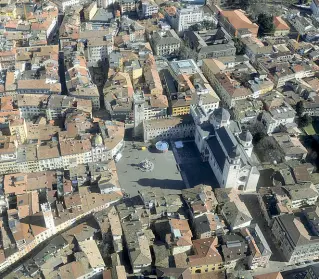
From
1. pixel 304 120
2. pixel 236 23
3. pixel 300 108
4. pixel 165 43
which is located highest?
pixel 236 23

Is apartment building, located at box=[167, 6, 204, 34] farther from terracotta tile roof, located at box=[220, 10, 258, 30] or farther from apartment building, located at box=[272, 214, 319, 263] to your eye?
apartment building, located at box=[272, 214, 319, 263]

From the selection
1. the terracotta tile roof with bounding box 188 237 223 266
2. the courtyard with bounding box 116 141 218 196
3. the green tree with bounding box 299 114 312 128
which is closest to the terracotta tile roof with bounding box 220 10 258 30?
the green tree with bounding box 299 114 312 128

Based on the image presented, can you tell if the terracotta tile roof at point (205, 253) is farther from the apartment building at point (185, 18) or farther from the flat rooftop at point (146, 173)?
the apartment building at point (185, 18)

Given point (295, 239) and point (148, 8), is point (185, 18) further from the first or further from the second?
point (295, 239)

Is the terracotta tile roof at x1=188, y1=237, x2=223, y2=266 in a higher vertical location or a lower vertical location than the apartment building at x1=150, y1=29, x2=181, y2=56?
lower

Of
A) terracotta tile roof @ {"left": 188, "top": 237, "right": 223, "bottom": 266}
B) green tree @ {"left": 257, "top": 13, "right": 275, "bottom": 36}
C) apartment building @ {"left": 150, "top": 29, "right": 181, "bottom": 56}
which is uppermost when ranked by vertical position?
green tree @ {"left": 257, "top": 13, "right": 275, "bottom": 36}

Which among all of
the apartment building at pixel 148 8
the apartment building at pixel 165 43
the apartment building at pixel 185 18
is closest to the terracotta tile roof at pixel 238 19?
the apartment building at pixel 185 18

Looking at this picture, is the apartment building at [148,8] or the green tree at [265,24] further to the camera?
the apartment building at [148,8]

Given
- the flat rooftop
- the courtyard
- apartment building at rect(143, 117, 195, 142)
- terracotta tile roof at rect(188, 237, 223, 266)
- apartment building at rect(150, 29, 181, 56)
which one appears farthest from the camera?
apartment building at rect(150, 29, 181, 56)

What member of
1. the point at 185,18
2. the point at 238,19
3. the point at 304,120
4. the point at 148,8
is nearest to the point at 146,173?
the point at 304,120
